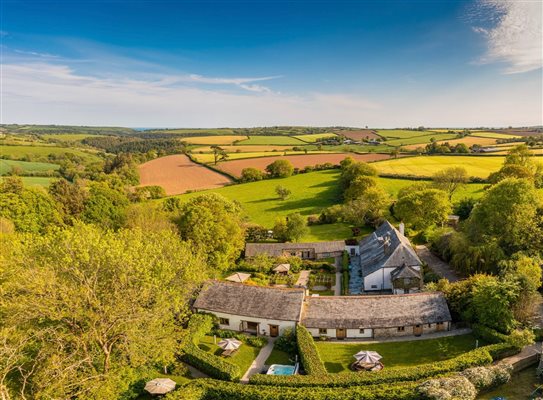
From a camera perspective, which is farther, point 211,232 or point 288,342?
point 211,232

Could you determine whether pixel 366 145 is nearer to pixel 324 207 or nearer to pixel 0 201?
pixel 324 207

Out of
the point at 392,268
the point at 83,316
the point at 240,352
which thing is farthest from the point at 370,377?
the point at 83,316

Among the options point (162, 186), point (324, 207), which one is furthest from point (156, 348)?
point (162, 186)

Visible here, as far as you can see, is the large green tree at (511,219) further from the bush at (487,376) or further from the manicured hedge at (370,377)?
the manicured hedge at (370,377)

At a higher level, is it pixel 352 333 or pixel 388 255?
pixel 388 255

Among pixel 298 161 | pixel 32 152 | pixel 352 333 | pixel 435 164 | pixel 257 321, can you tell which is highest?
pixel 32 152

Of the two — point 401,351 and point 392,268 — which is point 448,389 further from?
point 392,268

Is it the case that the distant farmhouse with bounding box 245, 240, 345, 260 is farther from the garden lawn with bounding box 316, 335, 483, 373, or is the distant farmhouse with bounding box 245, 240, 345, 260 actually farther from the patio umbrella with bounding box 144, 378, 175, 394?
the patio umbrella with bounding box 144, 378, 175, 394
